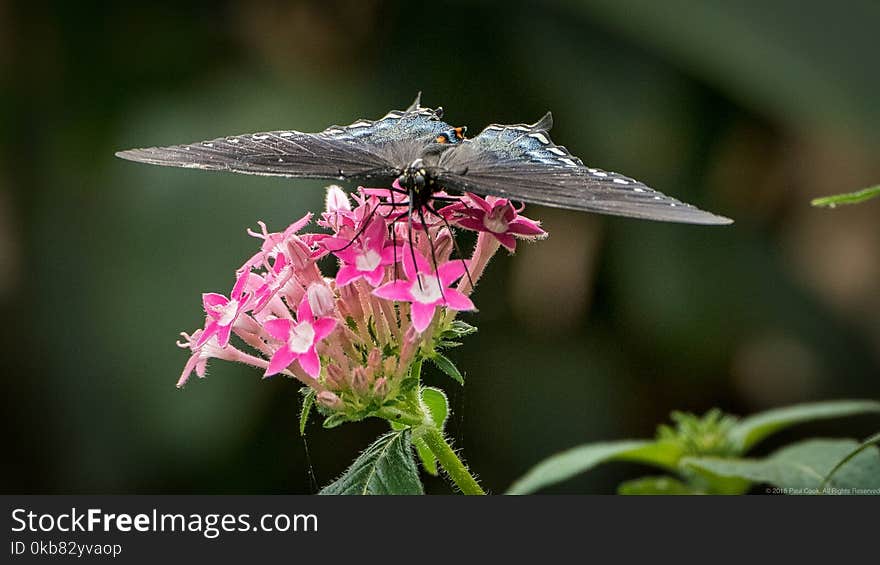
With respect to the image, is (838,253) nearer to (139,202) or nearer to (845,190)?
(845,190)

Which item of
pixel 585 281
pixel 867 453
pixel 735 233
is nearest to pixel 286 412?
pixel 585 281

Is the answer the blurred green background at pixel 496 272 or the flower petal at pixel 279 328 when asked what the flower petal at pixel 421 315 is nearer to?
the flower petal at pixel 279 328

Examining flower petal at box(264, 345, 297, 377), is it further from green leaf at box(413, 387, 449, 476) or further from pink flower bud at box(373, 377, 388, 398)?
green leaf at box(413, 387, 449, 476)

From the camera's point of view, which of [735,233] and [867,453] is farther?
[735,233]

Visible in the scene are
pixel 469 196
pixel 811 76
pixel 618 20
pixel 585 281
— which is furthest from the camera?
pixel 585 281

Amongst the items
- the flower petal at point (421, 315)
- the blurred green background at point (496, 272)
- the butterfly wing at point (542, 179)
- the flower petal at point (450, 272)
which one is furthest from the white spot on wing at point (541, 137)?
the blurred green background at point (496, 272)
